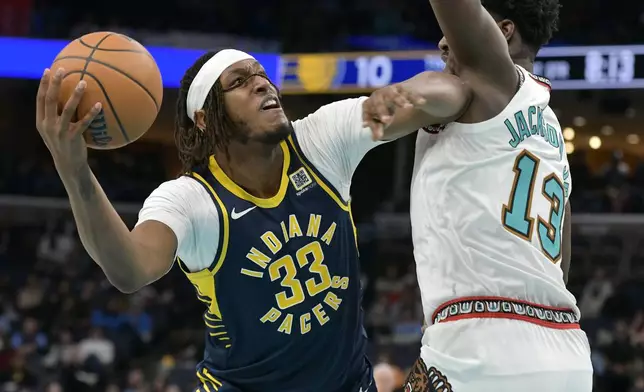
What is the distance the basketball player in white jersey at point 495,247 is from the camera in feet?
9.64

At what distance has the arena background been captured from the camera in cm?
1212

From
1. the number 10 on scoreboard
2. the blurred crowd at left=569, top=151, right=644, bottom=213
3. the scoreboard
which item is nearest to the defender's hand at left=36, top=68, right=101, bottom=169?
the scoreboard

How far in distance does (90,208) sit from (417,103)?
1078mm

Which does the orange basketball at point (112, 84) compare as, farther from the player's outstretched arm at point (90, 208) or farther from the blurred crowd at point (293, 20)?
the blurred crowd at point (293, 20)

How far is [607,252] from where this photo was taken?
13.9 meters

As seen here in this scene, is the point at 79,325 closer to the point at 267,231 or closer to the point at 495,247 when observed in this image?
the point at 267,231

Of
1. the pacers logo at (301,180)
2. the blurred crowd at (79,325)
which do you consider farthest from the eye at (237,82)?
the blurred crowd at (79,325)

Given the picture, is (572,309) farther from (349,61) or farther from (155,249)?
(349,61)

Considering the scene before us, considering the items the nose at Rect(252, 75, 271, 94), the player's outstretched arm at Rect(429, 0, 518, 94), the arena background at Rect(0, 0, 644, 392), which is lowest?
the arena background at Rect(0, 0, 644, 392)

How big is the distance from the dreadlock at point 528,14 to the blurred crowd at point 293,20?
31.8ft

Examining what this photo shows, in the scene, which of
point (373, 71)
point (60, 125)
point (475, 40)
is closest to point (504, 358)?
point (475, 40)

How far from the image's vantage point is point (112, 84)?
325 centimetres

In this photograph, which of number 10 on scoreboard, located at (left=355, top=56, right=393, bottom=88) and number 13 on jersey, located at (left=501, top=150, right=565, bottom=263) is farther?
number 10 on scoreboard, located at (left=355, top=56, right=393, bottom=88)

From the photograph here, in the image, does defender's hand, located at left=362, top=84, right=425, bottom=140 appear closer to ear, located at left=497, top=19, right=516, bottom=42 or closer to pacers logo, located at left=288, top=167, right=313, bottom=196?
ear, located at left=497, top=19, right=516, bottom=42
